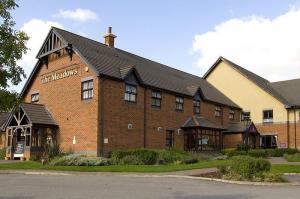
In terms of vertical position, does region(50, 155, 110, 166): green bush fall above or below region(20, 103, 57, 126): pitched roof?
below

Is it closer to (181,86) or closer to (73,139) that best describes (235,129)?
(181,86)

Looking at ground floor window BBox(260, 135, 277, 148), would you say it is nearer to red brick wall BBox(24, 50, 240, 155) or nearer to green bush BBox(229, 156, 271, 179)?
red brick wall BBox(24, 50, 240, 155)

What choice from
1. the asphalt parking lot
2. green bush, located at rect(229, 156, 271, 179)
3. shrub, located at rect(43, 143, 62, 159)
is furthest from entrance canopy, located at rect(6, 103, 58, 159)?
green bush, located at rect(229, 156, 271, 179)

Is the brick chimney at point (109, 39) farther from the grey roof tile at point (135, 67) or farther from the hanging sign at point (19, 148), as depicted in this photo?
the hanging sign at point (19, 148)

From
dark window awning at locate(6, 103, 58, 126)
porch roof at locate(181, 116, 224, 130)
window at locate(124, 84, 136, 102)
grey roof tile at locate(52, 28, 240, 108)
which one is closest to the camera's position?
grey roof tile at locate(52, 28, 240, 108)

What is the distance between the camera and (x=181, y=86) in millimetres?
39031

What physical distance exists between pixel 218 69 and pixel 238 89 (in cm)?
399

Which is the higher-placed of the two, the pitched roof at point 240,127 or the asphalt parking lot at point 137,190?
the pitched roof at point 240,127

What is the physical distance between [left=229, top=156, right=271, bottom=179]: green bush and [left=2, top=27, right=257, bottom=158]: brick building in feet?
41.5

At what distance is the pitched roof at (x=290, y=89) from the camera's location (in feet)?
150

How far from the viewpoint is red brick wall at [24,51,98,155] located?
96.7 ft

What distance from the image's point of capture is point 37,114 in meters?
32.3

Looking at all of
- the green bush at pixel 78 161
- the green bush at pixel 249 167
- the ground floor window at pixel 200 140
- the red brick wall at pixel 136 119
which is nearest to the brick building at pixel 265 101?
the ground floor window at pixel 200 140

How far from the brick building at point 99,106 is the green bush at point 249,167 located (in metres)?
12.6
